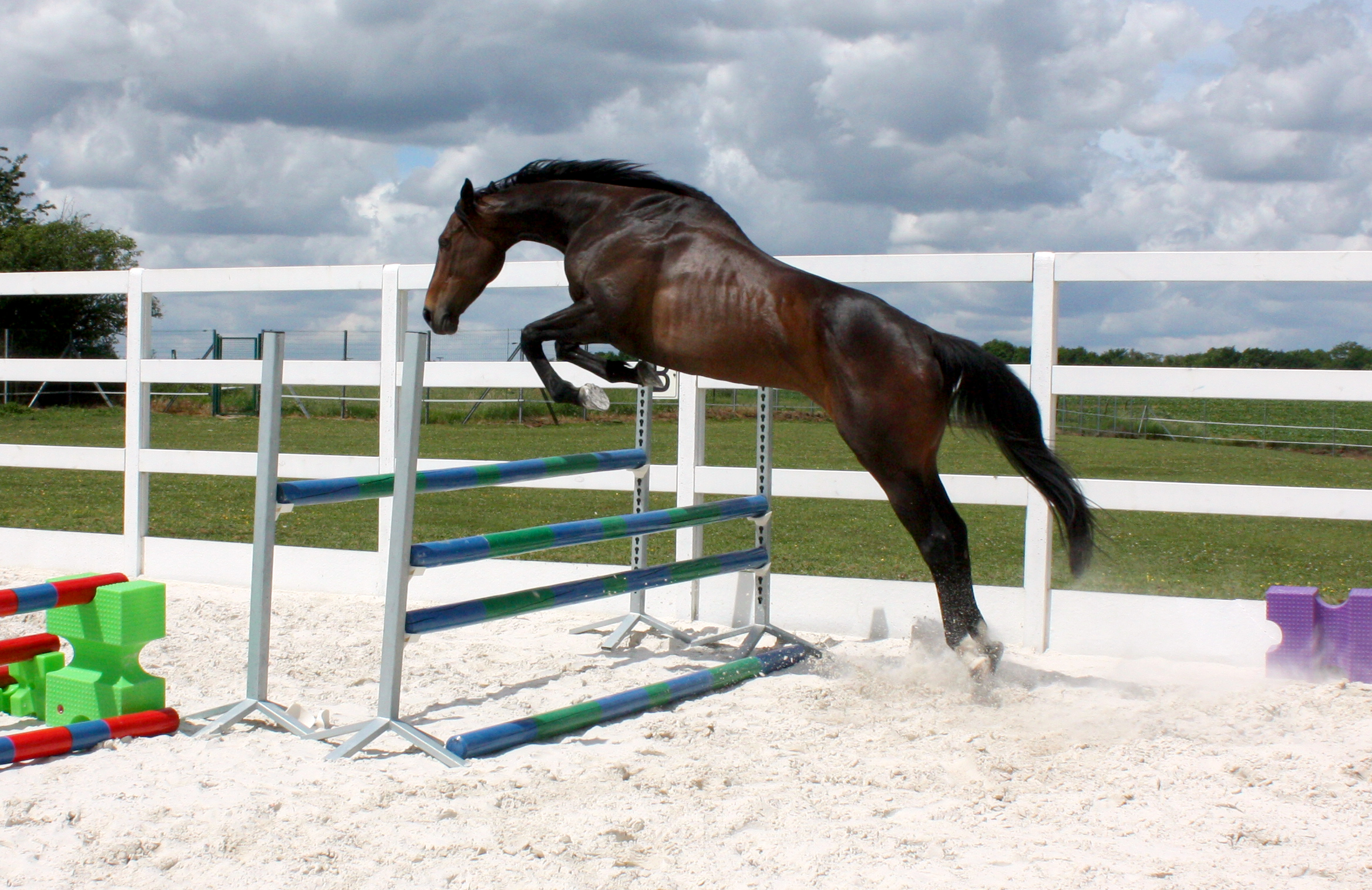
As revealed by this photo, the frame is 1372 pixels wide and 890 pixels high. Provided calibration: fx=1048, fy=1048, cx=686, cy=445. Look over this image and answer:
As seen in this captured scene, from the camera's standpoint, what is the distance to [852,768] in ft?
9.27

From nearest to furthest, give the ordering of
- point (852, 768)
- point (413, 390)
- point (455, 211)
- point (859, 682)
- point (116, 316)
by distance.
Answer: point (852, 768) < point (413, 390) < point (859, 682) < point (455, 211) < point (116, 316)

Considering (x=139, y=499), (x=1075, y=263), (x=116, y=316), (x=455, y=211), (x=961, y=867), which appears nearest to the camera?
(x=961, y=867)

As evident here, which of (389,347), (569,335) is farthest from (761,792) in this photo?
(389,347)

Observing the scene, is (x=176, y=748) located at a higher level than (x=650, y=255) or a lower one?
lower

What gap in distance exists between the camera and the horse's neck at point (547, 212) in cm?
410

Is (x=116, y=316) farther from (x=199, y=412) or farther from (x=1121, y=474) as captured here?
(x=1121, y=474)

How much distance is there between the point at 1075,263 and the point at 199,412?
→ 2202 cm

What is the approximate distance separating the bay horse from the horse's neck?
0.06 m

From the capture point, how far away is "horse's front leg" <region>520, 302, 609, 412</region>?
3822 millimetres

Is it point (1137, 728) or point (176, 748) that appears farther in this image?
point (1137, 728)

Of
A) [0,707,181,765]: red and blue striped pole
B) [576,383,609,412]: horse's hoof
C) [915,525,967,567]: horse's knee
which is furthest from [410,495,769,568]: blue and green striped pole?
[0,707,181,765]: red and blue striped pole

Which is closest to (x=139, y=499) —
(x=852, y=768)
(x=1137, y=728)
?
(x=852, y=768)

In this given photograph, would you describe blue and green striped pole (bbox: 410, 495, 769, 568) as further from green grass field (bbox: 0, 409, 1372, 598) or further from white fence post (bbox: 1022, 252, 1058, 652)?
white fence post (bbox: 1022, 252, 1058, 652)

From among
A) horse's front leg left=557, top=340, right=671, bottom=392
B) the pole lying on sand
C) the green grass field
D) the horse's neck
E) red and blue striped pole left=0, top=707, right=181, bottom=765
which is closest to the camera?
red and blue striped pole left=0, top=707, right=181, bottom=765
